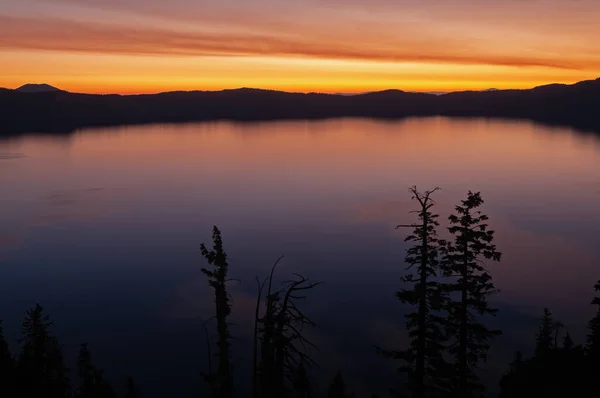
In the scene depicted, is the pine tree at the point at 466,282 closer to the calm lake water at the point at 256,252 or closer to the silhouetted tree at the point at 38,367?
the calm lake water at the point at 256,252

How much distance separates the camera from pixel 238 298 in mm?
42938

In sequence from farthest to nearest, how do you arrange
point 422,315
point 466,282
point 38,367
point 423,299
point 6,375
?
point 38,367 → point 6,375 → point 466,282 → point 422,315 → point 423,299

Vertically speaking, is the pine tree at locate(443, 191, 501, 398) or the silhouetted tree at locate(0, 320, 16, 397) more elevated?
the pine tree at locate(443, 191, 501, 398)

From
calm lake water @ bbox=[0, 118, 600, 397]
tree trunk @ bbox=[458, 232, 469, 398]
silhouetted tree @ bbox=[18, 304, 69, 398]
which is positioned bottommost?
calm lake water @ bbox=[0, 118, 600, 397]

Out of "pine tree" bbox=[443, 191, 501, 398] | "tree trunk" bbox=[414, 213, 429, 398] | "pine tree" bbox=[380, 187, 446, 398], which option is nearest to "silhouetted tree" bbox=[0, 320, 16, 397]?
"pine tree" bbox=[380, 187, 446, 398]

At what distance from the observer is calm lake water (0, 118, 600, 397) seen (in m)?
36.1

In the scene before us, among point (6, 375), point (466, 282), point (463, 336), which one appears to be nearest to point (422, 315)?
point (466, 282)

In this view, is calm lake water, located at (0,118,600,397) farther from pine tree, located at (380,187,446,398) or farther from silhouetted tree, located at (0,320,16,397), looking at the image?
pine tree, located at (380,187,446,398)

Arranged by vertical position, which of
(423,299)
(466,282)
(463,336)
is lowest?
(463,336)

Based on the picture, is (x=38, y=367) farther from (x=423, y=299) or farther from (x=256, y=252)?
(x=256, y=252)

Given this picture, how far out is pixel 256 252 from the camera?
5628cm

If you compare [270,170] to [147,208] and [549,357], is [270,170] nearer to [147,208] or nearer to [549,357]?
[147,208]

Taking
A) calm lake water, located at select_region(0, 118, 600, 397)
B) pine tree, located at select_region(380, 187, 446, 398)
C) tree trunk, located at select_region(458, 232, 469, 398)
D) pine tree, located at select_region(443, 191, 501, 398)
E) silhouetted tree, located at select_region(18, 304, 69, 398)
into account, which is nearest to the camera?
pine tree, located at select_region(380, 187, 446, 398)

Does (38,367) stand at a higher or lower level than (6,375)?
lower
